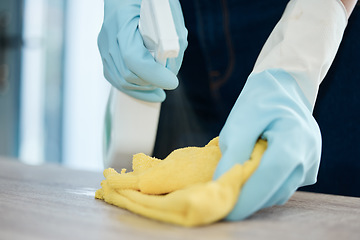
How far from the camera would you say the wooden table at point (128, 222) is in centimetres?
37

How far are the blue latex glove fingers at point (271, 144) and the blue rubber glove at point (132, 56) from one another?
18cm

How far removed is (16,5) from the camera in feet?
10.3

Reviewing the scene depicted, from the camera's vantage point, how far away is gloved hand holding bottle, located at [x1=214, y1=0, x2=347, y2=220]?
416 millimetres

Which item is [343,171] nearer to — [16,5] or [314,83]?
[314,83]

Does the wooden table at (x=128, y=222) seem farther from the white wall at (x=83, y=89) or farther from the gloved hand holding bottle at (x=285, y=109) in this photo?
the white wall at (x=83, y=89)

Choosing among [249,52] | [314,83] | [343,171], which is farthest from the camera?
[249,52]

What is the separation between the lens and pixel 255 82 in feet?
1.77

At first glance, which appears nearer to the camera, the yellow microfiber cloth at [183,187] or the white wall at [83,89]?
the yellow microfiber cloth at [183,187]

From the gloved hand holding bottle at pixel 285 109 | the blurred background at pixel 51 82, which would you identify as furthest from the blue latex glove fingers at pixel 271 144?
the blurred background at pixel 51 82

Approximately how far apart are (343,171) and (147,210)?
0.56 metres


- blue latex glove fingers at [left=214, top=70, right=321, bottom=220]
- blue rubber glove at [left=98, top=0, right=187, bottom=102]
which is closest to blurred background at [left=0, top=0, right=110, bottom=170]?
blue rubber glove at [left=98, top=0, right=187, bottom=102]

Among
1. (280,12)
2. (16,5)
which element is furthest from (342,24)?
(16,5)

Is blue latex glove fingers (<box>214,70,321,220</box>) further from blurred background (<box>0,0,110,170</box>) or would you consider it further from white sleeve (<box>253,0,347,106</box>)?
blurred background (<box>0,0,110,170</box>)

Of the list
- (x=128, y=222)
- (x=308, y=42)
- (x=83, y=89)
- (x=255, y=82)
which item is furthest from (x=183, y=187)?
(x=83, y=89)
